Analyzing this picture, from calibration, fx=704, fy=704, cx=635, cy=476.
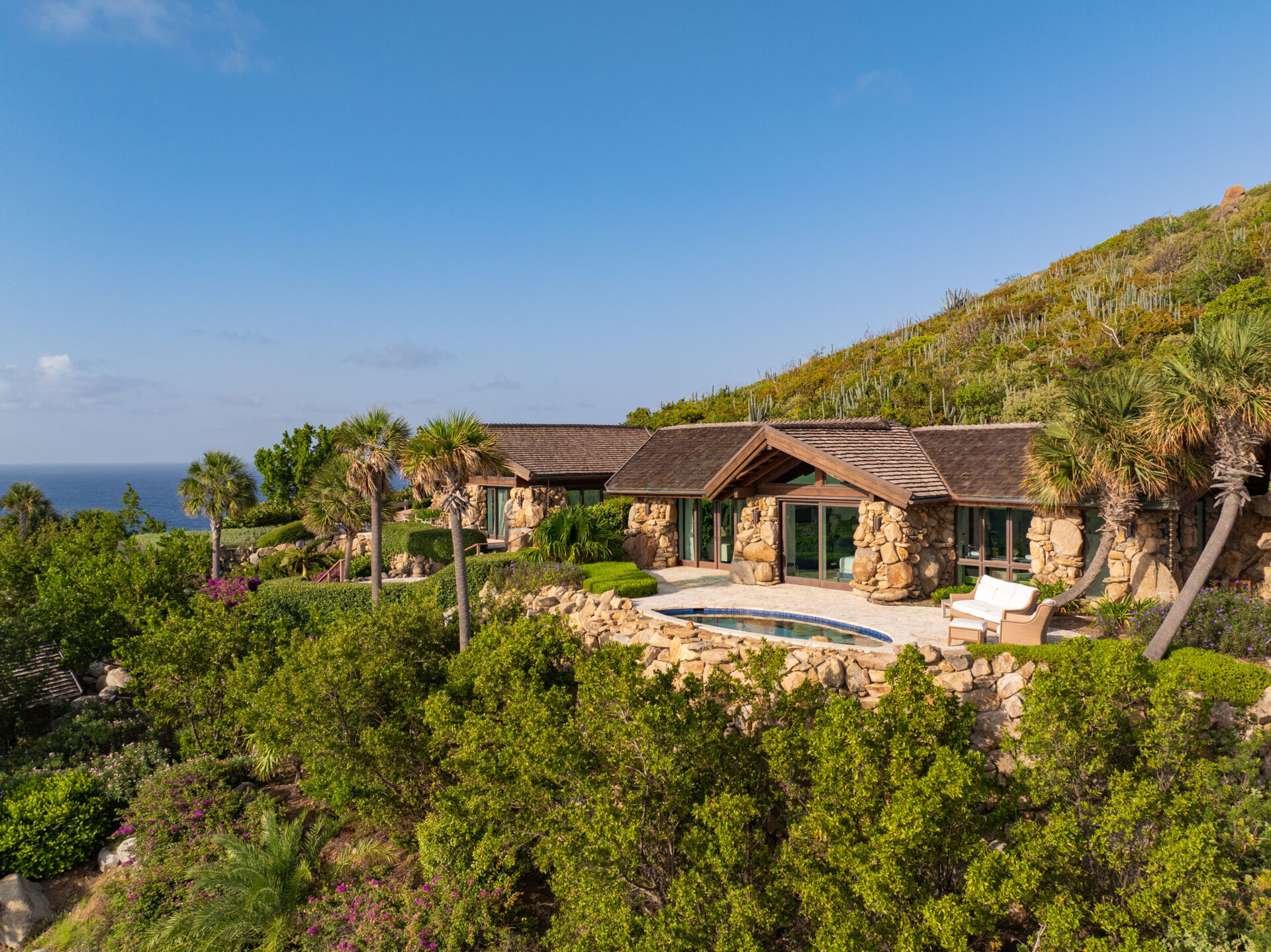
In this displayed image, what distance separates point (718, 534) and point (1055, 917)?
597 inches

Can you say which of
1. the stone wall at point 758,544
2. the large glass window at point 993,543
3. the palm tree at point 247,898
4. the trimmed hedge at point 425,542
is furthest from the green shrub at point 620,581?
the trimmed hedge at point 425,542

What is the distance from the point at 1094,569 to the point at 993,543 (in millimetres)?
3697

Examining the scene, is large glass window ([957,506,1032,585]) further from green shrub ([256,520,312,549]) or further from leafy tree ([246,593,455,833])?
green shrub ([256,520,312,549])

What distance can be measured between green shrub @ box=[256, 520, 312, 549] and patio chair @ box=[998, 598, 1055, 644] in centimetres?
2870

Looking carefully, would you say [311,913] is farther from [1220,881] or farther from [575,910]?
[1220,881]

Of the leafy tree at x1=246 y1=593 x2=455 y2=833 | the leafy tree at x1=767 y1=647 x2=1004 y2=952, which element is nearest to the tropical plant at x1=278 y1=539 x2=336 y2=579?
the leafy tree at x1=246 y1=593 x2=455 y2=833

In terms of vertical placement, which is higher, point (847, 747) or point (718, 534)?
point (718, 534)

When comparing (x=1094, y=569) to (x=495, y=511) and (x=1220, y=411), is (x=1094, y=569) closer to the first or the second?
(x=1220, y=411)

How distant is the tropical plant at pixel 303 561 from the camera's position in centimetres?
2680

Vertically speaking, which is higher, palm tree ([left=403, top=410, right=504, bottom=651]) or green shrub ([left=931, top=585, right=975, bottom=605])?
palm tree ([left=403, top=410, right=504, bottom=651])

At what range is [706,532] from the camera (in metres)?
22.0

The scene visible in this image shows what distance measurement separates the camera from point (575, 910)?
8305 mm

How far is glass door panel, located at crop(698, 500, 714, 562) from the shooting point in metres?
21.8

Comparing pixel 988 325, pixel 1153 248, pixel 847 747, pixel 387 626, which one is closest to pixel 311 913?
pixel 387 626
